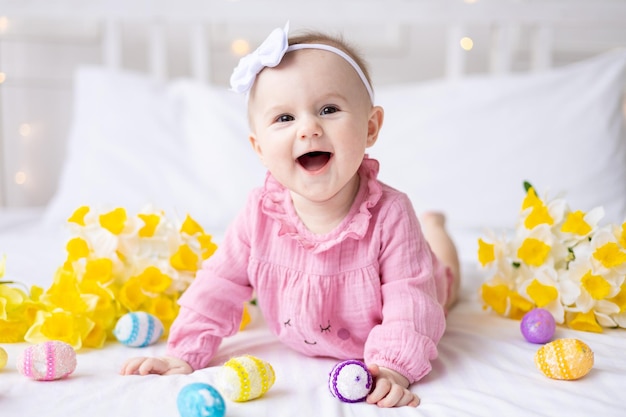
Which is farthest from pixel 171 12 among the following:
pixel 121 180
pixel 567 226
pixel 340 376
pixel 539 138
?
pixel 340 376

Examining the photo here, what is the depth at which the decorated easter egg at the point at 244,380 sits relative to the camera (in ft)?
2.68

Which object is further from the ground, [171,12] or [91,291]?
[171,12]

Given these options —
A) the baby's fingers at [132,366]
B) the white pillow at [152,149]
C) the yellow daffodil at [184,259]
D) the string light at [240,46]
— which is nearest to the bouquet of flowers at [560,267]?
the yellow daffodil at [184,259]

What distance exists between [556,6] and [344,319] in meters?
1.58

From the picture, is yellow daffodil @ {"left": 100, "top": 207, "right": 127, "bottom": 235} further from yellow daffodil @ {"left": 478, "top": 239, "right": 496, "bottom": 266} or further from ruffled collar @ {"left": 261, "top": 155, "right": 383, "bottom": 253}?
yellow daffodil @ {"left": 478, "top": 239, "right": 496, "bottom": 266}

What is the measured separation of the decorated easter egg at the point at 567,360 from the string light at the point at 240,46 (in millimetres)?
1786

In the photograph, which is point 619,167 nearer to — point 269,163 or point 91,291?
point 269,163

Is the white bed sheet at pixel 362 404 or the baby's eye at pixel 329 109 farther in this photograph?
the baby's eye at pixel 329 109

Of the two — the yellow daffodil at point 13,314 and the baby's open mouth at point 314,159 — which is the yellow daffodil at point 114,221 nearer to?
the yellow daffodil at point 13,314

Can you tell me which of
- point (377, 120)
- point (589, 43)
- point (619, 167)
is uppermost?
point (589, 43)

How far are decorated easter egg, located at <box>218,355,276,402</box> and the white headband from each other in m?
0.41

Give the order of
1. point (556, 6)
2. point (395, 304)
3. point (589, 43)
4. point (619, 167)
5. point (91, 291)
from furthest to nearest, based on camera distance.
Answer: point (589, 43) → point (556, 6) → point (619, 167) → point (91, 291) → point (395, 304)

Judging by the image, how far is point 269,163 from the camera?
3.19ft

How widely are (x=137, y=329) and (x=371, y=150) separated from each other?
1.07 metres
